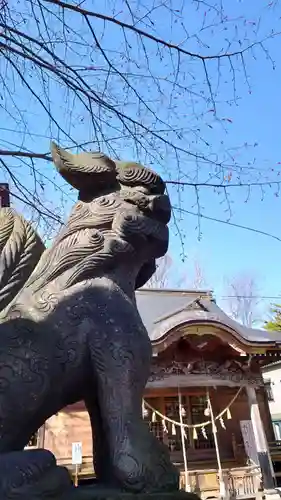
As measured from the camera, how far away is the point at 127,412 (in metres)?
1.62

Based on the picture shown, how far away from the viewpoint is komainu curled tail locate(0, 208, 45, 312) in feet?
6.05

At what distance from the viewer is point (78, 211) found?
6.69 ft

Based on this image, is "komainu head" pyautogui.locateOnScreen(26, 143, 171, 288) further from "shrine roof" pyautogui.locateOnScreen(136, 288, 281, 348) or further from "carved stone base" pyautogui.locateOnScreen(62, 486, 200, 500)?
"shrine roof" pyautogui.locateOnScreen(136, 288, 281, 348)

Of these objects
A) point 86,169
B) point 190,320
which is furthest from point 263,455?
point 86,169

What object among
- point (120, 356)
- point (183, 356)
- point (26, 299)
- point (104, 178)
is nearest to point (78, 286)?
point (26, 299)

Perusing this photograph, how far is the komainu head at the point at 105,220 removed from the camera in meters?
1.86

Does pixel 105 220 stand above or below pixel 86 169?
below

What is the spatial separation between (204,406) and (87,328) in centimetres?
1190

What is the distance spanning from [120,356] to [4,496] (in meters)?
0.59

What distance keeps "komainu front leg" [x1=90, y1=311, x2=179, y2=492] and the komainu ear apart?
→ 2.04 ft

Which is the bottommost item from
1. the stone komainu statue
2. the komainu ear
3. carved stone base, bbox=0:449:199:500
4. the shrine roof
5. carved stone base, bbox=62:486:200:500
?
carved stone base, bbox=62:486:200:500

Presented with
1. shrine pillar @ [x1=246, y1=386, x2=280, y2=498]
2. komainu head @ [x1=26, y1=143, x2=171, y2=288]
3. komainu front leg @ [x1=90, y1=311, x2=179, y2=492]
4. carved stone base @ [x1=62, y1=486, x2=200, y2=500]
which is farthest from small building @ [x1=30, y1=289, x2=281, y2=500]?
carved stone base @ [x1=62, y1=486, x2=200, y2=500]

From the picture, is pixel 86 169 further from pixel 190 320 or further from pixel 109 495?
pixel 190 320

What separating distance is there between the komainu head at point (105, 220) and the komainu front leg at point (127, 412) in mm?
275
